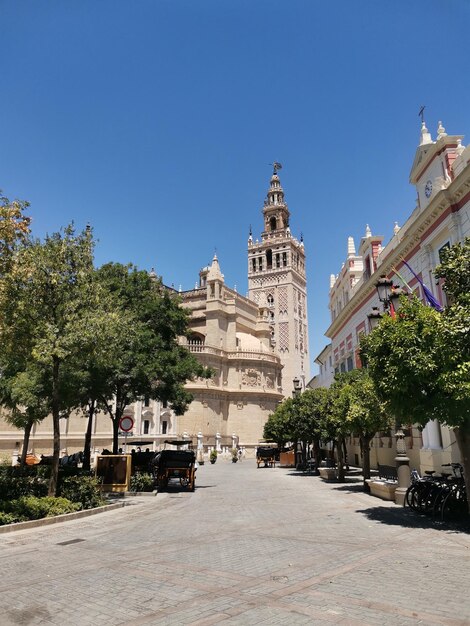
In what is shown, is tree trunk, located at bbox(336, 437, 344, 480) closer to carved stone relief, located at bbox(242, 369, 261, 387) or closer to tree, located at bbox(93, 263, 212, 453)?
tree, located at bbox(93, 263, 212, 453)

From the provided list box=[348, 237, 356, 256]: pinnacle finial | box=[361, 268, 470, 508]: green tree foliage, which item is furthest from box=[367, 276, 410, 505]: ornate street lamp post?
box=[348, 237, 356, 256]: pinnacle finial

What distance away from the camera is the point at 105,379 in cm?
1948

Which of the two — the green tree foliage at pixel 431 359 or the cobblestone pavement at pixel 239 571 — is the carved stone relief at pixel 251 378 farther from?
the green tree foliage at pixel 431 359

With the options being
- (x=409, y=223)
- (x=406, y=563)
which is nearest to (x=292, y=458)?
(x=409, y=223)

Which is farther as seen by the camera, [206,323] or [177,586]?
[206,323]

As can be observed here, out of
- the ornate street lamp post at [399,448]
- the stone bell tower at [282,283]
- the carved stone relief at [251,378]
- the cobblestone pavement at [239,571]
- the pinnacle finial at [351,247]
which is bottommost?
the cobblestone pavement at [239,571]

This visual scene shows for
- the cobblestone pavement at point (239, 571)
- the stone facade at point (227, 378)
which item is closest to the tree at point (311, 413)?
the cobblestone pavement at point (239, 571)

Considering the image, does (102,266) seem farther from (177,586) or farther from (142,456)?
(177,586)

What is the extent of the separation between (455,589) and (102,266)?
20234 millimetres

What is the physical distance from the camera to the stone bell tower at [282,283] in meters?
85.7

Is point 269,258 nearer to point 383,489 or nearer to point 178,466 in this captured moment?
point 178,466

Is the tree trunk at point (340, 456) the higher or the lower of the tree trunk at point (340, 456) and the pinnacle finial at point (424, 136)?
the lower

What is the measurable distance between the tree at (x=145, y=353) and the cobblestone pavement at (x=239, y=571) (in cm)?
761

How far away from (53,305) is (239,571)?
9.78m
